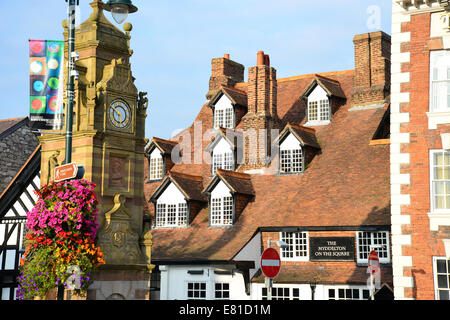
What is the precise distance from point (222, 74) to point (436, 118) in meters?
19.0

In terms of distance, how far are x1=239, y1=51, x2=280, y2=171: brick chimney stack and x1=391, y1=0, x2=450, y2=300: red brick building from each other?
12.4m

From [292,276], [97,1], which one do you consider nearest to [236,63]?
[292,276]

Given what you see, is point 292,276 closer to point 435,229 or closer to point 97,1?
point 435,229

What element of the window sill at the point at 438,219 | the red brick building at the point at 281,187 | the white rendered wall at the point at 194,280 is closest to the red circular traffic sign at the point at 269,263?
the window sill at the point at 438,219

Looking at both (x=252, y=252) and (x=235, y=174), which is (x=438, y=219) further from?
(x=235, y=174)

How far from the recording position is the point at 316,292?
2638 centimetres

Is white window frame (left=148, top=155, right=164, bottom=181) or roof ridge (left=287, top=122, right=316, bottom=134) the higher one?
roof ridge (left=287, top=122, right=316, bottom=134)

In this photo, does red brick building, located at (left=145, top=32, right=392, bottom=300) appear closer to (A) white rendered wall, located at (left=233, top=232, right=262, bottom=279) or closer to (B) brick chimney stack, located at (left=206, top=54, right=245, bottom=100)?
(A) white rendered wall, located at (left=233, top=232, right=262, bottom=279)

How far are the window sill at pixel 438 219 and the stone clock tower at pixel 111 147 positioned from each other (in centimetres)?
869

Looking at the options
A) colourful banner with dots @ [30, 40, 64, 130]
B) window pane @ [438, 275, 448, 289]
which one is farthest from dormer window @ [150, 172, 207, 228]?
colourful banner with dots @ [30, 40, 64, 130]

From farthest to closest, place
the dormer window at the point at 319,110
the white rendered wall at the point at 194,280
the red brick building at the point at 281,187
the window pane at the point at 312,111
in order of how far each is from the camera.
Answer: the window pane at the point at 312,111 → the dormer window at the point at 319,110 → the white rendered wall at the point at 194,280 → the red brick building at the point at 281,187

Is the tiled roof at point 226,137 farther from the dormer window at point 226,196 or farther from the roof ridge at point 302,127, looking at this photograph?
the roof ridge at point 302,127

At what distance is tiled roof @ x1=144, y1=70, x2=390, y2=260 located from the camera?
89.1ft

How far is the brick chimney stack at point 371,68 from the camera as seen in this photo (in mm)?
30812
